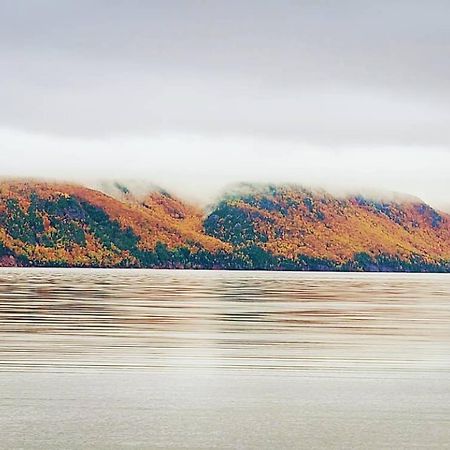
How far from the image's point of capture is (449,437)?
15.8 meters

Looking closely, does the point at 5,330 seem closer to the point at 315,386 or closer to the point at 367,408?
the point at 315,386

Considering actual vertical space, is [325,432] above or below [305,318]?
above

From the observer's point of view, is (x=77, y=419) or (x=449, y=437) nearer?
(x=449, y=437)

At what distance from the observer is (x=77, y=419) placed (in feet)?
56.5

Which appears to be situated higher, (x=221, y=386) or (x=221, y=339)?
(x=221, y=386)

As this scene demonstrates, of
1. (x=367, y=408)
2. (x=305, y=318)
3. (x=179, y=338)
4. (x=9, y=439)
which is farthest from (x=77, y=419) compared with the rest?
(x=305, y=318)

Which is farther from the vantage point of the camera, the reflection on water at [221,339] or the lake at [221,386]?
the reflection on water at [221,339]

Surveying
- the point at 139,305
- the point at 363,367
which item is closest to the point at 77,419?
the point at 363,367

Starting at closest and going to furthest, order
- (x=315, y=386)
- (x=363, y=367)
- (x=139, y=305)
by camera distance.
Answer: (x=315, y=386)
(x=363, y=367)
(x=139, y=305)

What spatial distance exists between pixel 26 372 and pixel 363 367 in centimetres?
839

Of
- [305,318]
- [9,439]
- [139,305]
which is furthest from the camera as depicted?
[139,305]

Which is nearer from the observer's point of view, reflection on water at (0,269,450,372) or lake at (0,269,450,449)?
lake at (0,269,450,449)

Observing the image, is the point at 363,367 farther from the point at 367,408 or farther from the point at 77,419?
the point at 77,419

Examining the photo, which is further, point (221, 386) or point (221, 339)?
point (221, 339)
